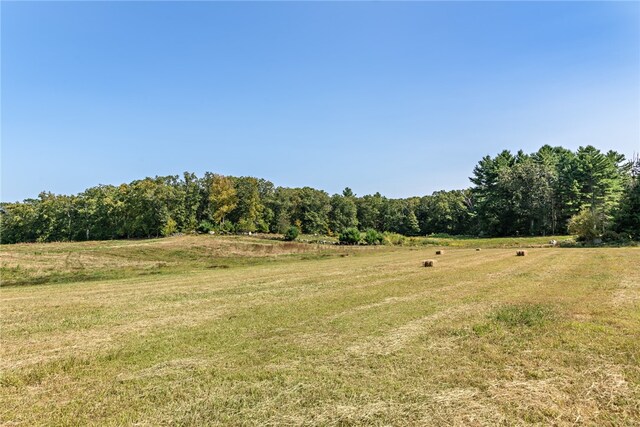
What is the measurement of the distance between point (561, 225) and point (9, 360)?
284ft

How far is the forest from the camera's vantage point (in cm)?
6931

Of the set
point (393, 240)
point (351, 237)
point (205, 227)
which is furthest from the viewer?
point (205, 227)

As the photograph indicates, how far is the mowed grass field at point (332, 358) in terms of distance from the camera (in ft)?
15.5

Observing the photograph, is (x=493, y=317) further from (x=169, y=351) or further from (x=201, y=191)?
(x=201, y=191)

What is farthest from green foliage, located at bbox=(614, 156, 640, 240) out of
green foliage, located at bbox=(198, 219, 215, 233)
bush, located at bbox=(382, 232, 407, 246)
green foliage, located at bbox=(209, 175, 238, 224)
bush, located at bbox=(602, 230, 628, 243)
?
green foliage, located at bbox=(198, 219, 215, 233)

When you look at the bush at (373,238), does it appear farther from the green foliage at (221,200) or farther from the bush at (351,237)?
the green foliage at (221,200)

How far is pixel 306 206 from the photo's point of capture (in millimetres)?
104250

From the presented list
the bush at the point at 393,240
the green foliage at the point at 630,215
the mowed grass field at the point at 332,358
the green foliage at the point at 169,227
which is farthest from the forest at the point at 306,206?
the mowed grass field at the point at 332,358

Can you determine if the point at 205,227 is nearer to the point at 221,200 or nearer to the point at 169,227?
the point at 221,200

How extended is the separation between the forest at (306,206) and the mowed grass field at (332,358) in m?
65.6

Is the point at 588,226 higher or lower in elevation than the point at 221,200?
lower

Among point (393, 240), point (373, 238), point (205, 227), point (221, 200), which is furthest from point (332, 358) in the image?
point (221, 200)

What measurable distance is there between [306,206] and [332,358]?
Answer: 97.9 metres

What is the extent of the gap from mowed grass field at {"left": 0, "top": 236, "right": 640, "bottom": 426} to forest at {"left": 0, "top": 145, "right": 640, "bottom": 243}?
6557 centimetres
